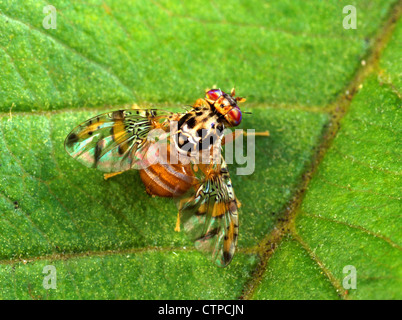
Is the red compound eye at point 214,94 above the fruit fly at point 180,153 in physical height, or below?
above

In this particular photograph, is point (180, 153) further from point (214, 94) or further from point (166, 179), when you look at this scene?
point (214, 94)

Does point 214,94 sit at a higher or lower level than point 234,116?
higher

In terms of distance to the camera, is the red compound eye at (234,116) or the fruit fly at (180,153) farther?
the red compound eye at (234,116)

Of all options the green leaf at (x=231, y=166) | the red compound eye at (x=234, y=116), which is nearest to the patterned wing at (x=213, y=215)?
the green leaf at (x=231, y=166)

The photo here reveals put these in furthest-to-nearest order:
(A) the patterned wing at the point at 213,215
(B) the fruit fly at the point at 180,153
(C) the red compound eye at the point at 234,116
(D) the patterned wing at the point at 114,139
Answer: (C) the red compound eye at the point at 234,116 < (D) the patterned wing at the point at 114,139 < (B) the fruit fly at the point at 180,153 < (A) the patterned wing at the point at 213,215

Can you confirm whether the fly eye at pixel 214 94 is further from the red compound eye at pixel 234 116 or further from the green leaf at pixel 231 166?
the green leaf at pixel 231 166

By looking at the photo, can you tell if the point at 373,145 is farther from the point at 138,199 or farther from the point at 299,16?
the point at 138,199

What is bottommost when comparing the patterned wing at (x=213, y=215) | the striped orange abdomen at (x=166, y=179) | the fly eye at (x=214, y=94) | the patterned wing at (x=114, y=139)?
the patterned wing at (x=213, y=215)

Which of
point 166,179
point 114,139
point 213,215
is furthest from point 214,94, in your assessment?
point 213,215
